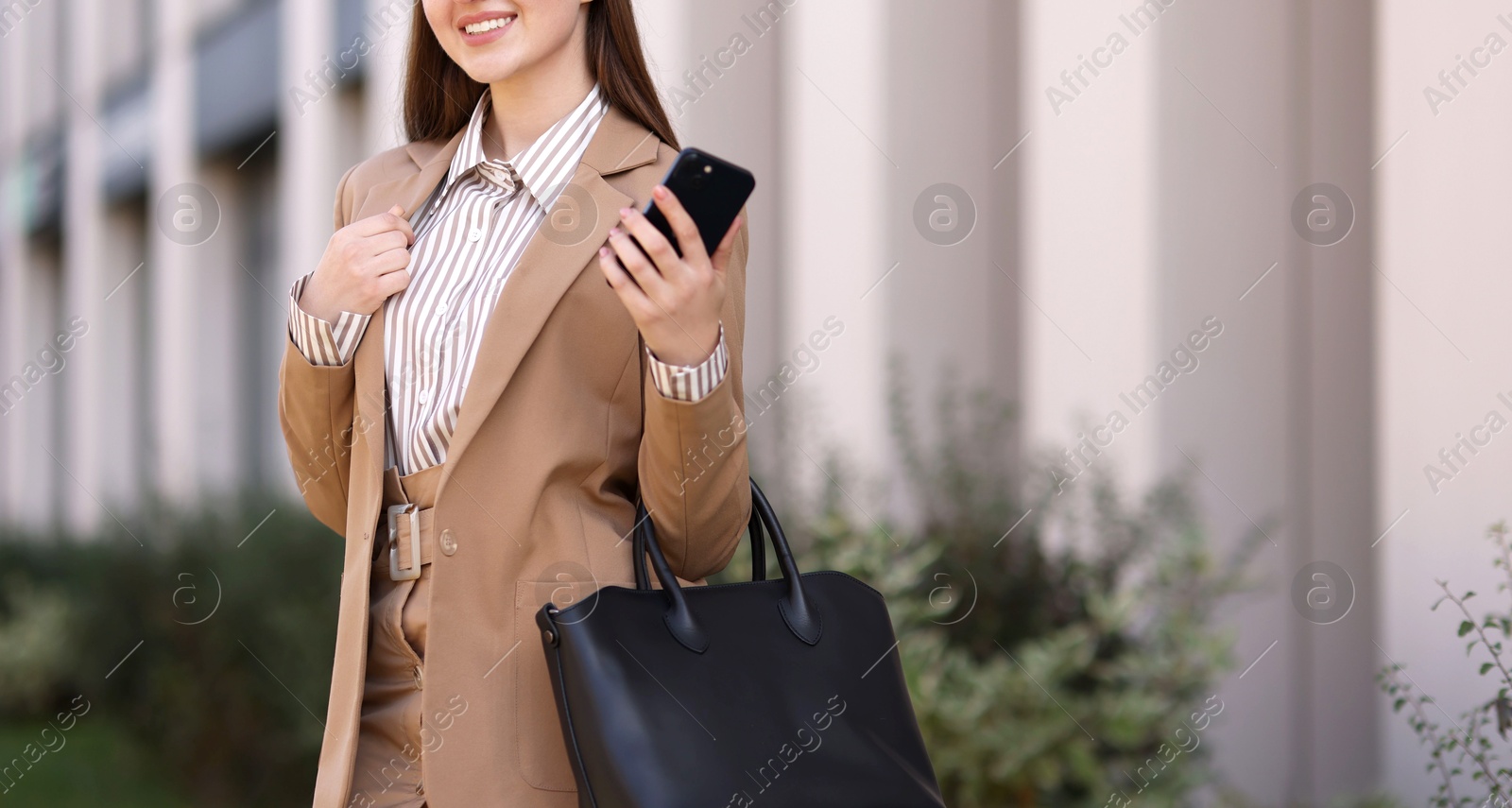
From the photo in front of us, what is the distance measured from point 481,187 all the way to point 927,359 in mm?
3313

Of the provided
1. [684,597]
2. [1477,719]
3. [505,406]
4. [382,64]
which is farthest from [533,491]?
[382,64]

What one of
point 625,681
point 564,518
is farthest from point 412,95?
point 625,681

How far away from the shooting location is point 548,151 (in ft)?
5.14

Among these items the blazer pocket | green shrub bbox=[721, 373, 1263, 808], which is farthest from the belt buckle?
green shrub bbox=[721, 373, 1263, 808]

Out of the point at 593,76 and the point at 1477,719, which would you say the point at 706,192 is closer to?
the point at 593,76

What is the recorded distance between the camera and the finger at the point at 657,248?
4.26 feet

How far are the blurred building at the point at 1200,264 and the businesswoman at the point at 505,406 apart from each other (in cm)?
186

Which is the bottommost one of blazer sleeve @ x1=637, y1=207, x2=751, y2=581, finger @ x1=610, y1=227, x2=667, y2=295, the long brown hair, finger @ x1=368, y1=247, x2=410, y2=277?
blazer sleeve @ x1=637, y1=207, x2=751, y2=581

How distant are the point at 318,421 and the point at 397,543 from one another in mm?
200

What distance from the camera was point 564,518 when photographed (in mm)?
1406

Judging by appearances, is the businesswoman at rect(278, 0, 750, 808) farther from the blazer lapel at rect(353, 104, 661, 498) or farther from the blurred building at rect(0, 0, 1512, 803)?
the blurred building at rect(0, 0, 1512, 803)

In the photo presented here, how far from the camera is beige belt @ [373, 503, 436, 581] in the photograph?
142 cm

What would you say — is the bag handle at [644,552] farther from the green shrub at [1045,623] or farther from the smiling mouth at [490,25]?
the green shrub at [1045,623]

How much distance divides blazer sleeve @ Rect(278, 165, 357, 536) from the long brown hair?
43 centimetres
